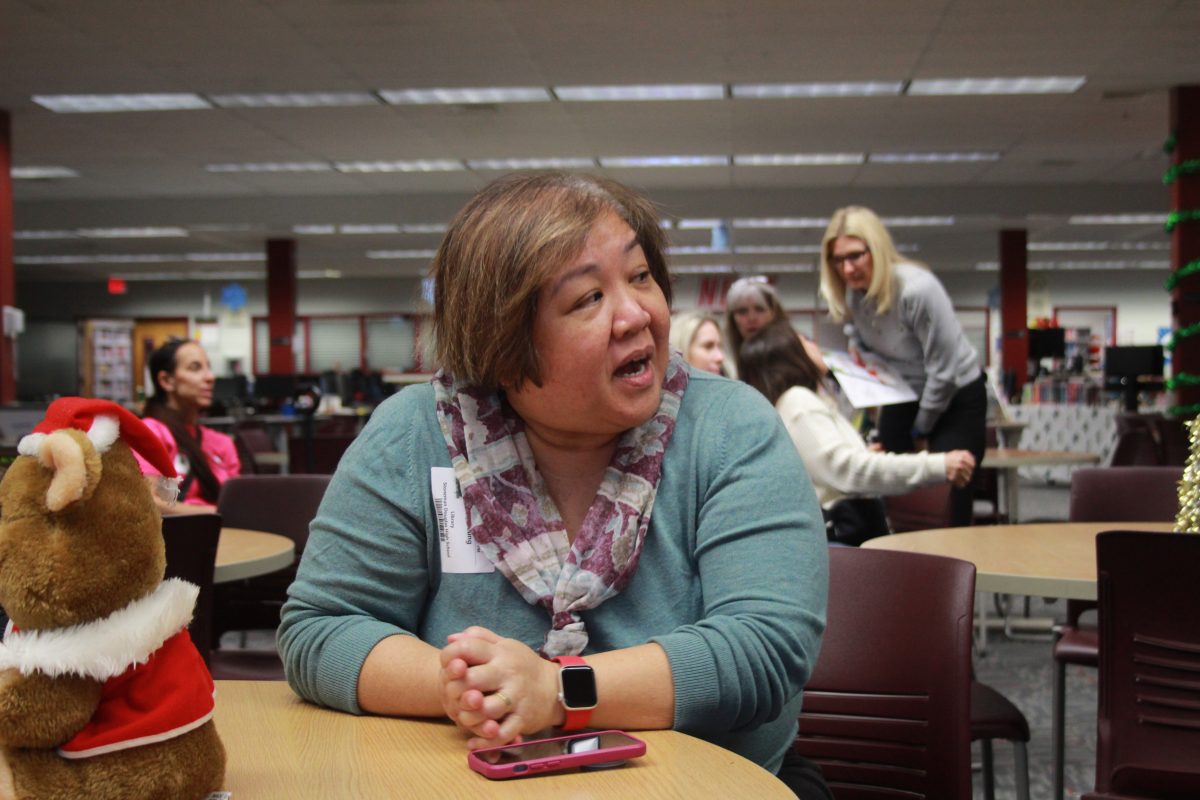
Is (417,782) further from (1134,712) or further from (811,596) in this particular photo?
(1134,712)

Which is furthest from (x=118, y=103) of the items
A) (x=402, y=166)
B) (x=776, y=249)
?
(x=776, y=249)

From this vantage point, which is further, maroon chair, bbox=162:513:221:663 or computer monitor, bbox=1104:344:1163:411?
→ computer monitor, bbox=1104:344:1163:411

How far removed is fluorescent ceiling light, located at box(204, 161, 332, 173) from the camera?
10.6 meters

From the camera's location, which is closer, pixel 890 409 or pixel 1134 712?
pixel 1134 712

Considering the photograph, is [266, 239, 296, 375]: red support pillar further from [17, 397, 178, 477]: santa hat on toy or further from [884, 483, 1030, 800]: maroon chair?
[17, 397, 178, 477]: santa hat on toy

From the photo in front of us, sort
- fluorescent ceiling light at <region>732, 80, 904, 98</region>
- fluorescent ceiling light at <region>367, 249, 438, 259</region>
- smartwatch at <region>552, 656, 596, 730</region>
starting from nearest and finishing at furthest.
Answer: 1. smartwatch at <region>552, 656, 596, 730</region>
2. fluorescent ceiling light at <region>732, 80, 904, 98</region>
3. fluorescent ceiling light at <region>367, 249, 438, 259</region>

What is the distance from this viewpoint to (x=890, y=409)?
3.74 m

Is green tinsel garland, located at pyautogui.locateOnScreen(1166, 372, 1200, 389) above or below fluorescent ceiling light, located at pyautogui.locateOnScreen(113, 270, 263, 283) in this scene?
below

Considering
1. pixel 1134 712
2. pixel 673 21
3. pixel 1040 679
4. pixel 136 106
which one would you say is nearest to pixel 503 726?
pixel 1134 712

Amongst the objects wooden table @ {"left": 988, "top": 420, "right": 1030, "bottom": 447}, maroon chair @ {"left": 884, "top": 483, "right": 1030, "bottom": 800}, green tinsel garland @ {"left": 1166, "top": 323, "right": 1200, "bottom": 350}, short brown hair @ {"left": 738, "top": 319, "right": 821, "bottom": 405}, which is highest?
green tinsel garland @ {"left": 1166, "top": 323, "right": 1200, "bottom": 350}

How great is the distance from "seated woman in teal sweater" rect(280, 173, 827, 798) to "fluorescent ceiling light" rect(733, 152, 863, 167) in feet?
31.9

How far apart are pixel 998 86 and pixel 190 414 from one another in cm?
674

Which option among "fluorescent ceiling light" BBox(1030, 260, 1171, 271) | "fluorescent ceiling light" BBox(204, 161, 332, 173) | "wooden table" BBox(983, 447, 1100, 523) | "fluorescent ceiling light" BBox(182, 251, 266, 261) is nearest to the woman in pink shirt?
"wooden table" BBox(983, 447, 1100, 523)

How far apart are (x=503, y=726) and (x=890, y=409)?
10.1ft
